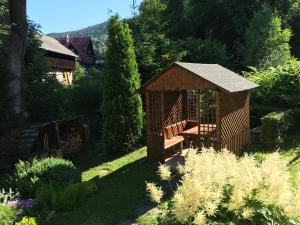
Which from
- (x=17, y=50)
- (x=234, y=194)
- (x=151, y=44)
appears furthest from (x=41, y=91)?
(x=234, y=194)

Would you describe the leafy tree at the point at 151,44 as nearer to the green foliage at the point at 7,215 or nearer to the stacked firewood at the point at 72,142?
the stacked firewood at the point at 72,142

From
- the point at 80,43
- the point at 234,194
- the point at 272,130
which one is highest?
the point at 80,43

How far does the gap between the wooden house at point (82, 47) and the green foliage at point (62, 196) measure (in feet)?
169

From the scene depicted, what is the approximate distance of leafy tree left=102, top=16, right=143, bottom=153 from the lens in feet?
47.6

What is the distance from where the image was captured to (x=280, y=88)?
16203 mm

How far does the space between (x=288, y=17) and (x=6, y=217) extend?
104 feet

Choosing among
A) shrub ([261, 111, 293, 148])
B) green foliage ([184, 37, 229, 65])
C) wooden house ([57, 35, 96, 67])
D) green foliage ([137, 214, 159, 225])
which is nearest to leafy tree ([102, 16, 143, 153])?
shrub ([261, 111, 293, 148])

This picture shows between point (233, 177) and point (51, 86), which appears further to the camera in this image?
point (51, 86)

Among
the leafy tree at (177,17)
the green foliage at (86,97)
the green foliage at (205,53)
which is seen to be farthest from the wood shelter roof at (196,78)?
the leafy tree at (177,17)

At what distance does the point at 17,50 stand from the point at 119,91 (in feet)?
16.7

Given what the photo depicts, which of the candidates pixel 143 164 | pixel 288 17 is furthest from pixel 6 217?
pixel 288 17

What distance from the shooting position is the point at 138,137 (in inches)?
600

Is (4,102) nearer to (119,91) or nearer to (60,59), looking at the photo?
(119,91)

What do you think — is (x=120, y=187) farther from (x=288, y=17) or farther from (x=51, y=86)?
(x=288, y=17)
